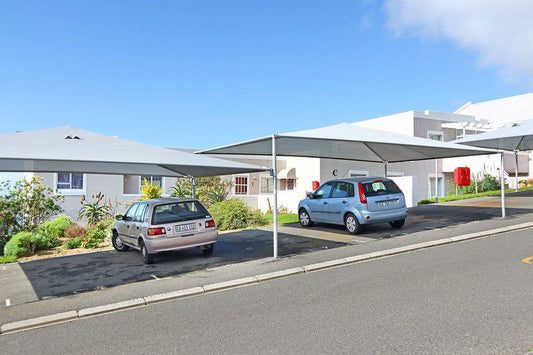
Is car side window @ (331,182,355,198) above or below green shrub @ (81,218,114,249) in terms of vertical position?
above

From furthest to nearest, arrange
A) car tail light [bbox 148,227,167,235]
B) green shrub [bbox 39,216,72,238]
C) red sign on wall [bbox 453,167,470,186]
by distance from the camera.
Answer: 1. red sign on wall [bbox 453,167,470,186]
2. green shrub [bbox 39,216,72,238]
3. car tail light [bbox 148,227,167,235]

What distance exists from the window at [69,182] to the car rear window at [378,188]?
1688 centimetres

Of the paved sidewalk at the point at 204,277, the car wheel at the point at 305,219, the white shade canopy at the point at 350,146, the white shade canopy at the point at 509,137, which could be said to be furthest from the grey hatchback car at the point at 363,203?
the white shade canopy at the point at 509,137

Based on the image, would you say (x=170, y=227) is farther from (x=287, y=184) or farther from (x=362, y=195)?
(x=287, y=184)

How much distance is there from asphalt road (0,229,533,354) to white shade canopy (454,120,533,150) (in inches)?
378

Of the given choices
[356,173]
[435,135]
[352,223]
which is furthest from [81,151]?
[435,135]

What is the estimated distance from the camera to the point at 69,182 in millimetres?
22734

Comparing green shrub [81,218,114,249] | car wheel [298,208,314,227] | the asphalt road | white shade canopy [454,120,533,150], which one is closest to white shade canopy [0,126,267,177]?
the asphalt road

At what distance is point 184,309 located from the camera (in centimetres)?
618

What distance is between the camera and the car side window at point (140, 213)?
10.1 meters

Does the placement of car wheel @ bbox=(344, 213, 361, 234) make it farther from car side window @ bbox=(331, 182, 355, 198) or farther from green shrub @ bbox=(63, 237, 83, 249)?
green shrub @ bbox=(63, 237, 83, 249)

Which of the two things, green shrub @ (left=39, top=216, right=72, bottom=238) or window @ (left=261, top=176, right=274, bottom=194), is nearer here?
green shrub @ (left=39, top=216, right=72, bottom=238)

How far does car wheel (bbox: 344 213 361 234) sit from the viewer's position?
39.7 feet

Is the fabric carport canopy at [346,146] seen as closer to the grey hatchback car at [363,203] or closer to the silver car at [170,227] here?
the grey hatchback car at [363,203]
